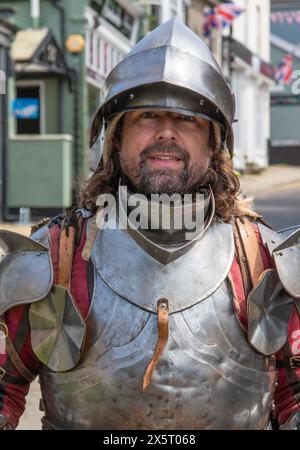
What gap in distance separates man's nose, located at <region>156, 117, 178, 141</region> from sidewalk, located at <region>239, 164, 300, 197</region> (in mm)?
17062

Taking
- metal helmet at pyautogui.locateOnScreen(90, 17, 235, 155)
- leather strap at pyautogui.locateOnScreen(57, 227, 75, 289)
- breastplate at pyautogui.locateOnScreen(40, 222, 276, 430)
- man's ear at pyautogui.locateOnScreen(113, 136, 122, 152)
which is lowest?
breastplate at pyautogui.locateOnScreen(40, 222, 276, 430)

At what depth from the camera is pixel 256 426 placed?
101 inches

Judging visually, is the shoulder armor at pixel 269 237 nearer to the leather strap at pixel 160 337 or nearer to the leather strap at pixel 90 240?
the leather strap at pixel 160 337

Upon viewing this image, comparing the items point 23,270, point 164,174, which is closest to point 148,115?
point 164,174

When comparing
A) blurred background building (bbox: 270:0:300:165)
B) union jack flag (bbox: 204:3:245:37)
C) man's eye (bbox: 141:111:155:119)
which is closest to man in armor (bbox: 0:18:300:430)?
man's eye (bbox: 141:111:155:119)

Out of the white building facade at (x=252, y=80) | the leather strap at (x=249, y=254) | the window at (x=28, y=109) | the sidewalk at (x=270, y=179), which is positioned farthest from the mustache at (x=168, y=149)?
the white building facade at (x=252, y=80)

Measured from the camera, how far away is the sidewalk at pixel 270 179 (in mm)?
22328

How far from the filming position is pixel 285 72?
34.8m

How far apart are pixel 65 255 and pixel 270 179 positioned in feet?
77.9

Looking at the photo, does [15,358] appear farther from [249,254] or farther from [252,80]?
[252,80]

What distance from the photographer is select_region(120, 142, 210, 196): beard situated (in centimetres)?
261

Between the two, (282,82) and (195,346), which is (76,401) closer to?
(195,346)

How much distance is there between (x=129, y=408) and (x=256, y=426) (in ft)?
1.19

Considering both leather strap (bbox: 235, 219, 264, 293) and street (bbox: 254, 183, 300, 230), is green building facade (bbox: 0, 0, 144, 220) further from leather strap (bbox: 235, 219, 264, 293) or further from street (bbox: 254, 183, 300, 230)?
leather strap (bbox: 235, 219, 264, 293)
